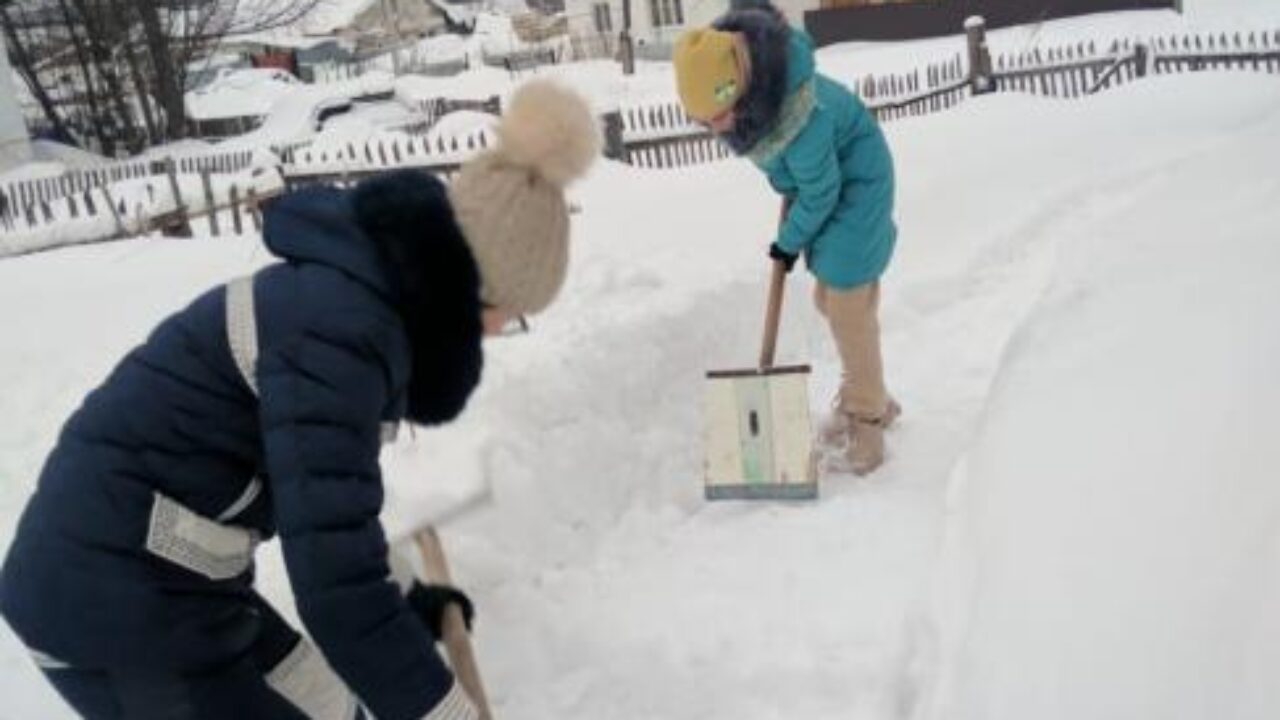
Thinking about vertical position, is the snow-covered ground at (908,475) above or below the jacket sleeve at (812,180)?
below

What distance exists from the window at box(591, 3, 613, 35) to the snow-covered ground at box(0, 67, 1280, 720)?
99.5ft

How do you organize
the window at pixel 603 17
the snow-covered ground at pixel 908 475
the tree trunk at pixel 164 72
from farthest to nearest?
1. the window at pixel 603 17
2. the tree trunk at pixel 164 72
3. the snow-covered ground at pixel 908 475

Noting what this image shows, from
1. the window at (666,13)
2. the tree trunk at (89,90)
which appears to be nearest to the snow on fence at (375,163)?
the tree trunk at (89,90)

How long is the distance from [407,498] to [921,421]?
1980 millimetres

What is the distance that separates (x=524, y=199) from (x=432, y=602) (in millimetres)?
903

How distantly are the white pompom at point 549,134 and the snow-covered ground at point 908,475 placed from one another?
117 centimetres

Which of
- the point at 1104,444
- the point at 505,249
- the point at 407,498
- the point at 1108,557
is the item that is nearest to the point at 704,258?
the point at 407,498

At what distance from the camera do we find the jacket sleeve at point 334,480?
5.24 feet

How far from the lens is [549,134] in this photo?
175 centimetres

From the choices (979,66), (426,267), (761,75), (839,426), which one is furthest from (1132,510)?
(979,66)

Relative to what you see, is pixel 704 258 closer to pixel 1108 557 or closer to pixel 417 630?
pixel 1108 557

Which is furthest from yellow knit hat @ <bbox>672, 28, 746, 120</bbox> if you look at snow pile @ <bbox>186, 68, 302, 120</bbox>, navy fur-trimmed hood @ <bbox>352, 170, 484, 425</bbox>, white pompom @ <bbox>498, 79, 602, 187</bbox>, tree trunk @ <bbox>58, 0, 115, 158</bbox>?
snow pile @ <bbox>186, 68, 302, 120</bbox>

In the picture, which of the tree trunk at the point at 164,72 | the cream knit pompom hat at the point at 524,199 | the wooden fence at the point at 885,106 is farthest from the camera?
the tree trunk at the point at 164,72

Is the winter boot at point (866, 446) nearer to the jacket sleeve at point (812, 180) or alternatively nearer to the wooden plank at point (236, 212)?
the jacket sleeve at point (812, 180)
